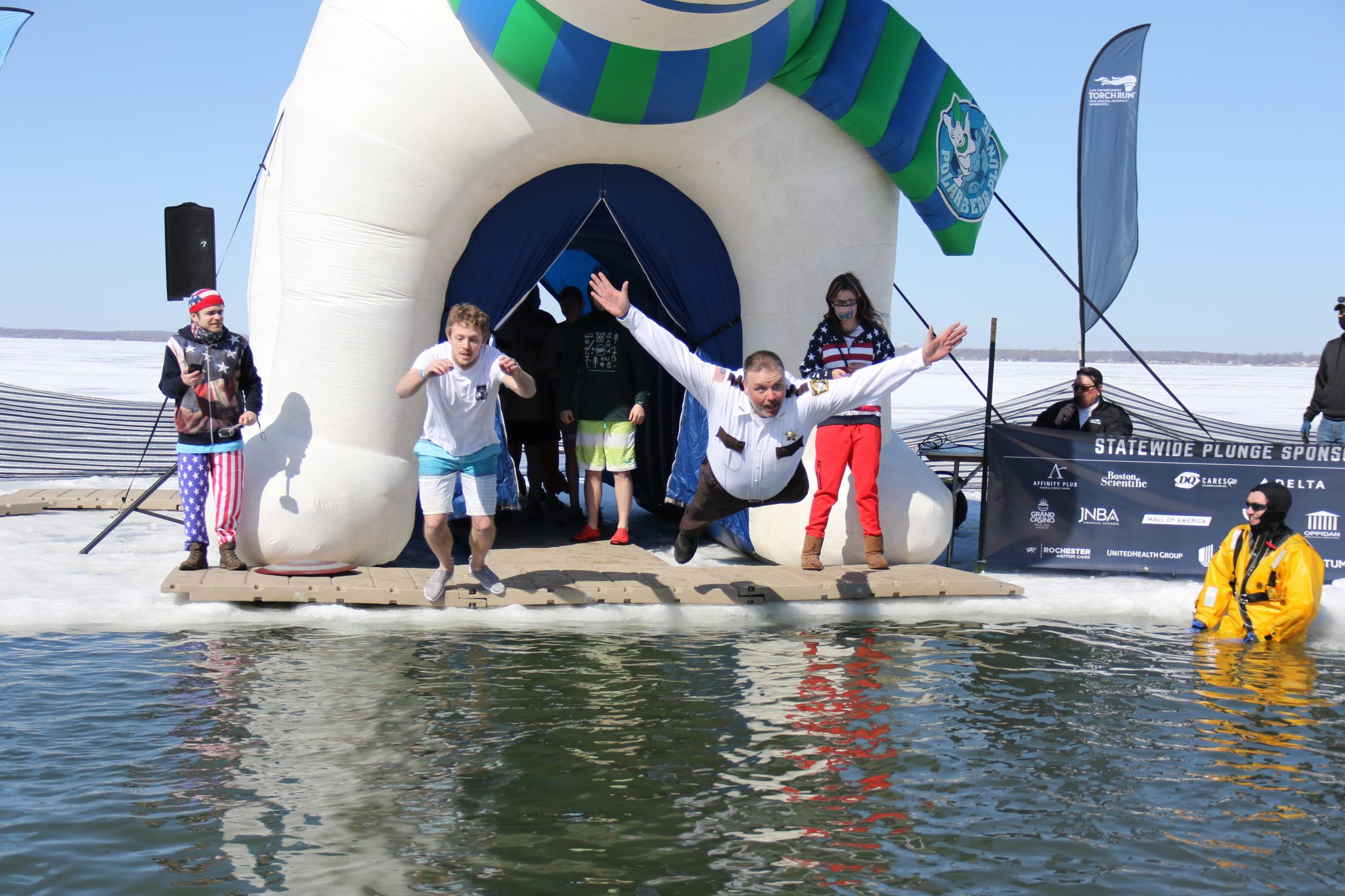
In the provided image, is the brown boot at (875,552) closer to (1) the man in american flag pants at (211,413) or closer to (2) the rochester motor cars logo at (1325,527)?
(2) the rochester motor cars logo at (1325,527)

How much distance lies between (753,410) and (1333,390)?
517 centimetres

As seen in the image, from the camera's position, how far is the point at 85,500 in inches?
369

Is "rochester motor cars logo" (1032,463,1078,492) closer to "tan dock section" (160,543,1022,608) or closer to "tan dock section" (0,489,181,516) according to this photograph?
"tan dock section" (160,543,1022,608)

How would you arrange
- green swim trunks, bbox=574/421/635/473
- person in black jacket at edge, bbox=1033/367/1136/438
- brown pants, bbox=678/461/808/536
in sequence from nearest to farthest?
brown pants, bbox=678/461/808/536 < person in black jacket at edge, bbox=1033/367/1136/438 < green swim trunks, bbox=574/421/635/473

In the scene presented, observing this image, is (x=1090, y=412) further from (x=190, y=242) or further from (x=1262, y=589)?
(x=190, y=242)

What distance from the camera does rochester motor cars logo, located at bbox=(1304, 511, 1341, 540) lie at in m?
6.84

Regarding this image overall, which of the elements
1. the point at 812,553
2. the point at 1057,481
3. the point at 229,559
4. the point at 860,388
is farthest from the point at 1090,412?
the point at 229,559

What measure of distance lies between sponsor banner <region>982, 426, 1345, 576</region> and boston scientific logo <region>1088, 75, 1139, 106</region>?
286cm

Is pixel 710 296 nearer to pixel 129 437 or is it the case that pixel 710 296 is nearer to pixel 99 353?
pixel 129 437

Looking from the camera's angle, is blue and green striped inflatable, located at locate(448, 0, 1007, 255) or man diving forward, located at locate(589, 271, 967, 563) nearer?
man diving forward, located at locate(589, 271, 967, 563)

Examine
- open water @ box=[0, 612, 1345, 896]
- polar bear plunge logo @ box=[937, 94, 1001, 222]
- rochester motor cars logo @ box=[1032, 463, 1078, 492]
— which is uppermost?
polar bear plunge logo @ box=[937, 94, 1001, 222]

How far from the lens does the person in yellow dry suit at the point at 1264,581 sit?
5.66 metres

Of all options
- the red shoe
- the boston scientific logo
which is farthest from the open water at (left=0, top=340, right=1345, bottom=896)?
the boston scientific logo

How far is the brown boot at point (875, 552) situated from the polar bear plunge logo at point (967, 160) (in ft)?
6.88
